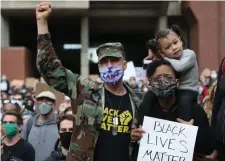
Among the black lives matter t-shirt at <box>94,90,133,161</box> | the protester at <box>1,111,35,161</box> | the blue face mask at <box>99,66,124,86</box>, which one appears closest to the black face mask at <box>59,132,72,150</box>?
the protester at <box>1,111,35,161</box>

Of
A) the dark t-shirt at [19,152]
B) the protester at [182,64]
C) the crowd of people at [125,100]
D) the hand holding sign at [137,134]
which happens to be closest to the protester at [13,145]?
the dark t-shirt at [19,152]

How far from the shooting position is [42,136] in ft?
21.0

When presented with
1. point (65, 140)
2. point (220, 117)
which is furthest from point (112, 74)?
point (65, 140)

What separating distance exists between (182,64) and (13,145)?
2.56 metres

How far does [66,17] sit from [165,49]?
2067cm

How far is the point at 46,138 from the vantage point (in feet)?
20.9

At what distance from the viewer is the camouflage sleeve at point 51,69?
3.51 meters

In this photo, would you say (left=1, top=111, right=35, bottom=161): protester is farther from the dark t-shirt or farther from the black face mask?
the black face mask

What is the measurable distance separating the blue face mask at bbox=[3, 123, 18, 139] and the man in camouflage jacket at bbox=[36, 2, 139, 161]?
6.28 feet

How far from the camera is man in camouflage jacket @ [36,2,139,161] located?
3.52m

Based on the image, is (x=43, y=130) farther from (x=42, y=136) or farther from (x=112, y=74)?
(x=112, y=74)

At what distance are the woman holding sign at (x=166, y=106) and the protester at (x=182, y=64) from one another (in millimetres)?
50

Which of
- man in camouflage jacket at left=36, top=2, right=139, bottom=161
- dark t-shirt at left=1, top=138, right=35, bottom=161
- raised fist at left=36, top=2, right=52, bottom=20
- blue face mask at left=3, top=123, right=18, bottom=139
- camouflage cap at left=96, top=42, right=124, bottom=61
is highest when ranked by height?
raised fist at left=36, top=2, right=52, bottom=20

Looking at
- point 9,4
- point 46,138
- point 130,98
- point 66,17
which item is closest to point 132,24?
point 66,17
